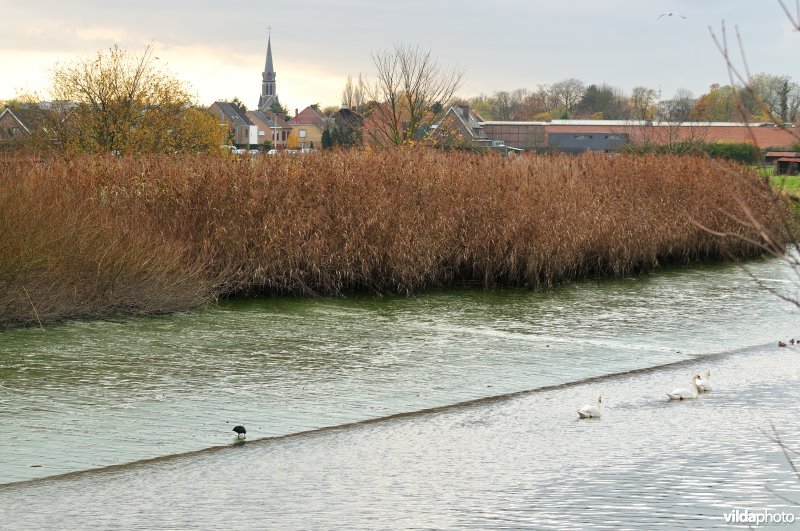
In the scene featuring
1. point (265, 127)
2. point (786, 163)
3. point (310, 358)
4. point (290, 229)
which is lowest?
point (310, 358)

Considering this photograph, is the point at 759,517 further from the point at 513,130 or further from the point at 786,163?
the point at 513,130

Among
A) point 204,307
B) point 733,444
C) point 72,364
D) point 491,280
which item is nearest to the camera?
point 733,444

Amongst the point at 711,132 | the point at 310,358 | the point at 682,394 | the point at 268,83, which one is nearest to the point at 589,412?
the point at 682,394

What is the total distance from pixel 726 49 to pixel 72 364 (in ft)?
27.8

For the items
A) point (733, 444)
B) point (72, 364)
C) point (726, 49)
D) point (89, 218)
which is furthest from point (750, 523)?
point (89, 218)

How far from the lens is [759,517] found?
5.88 metres

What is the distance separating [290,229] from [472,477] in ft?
29.0

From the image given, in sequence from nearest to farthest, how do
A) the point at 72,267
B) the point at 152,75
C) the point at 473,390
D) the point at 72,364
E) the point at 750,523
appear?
the point at 750,523
the point at 473,390
the point at 72,364
the point at 72,267
the point at 152,75

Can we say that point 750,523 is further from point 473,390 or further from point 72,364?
point 72,364

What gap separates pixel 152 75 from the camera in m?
30.8

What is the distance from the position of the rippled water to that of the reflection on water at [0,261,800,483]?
32 millimetres

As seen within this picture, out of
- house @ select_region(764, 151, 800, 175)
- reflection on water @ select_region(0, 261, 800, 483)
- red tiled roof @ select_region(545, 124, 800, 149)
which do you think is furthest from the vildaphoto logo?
red tiled roof @ select_region(545, 124, 800, 149)

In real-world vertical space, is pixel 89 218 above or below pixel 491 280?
above

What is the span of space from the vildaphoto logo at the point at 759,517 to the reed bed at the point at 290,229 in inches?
301
